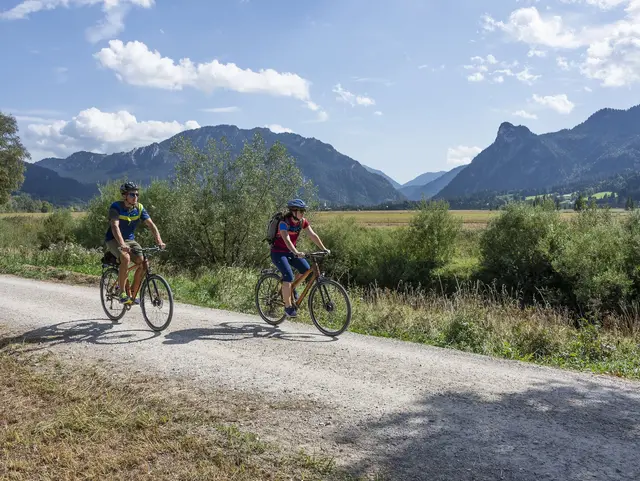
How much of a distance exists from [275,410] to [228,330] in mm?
3839

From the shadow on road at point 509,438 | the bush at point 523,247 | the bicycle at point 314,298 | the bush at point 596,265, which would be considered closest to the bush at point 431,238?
the bush at point 523,247

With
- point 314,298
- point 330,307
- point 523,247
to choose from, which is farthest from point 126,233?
point 523,247

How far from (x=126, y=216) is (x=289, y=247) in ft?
9.89

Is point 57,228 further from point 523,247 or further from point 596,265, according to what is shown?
point 596,265

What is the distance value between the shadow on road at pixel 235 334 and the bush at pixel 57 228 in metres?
41.3

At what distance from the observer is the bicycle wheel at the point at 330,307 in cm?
855

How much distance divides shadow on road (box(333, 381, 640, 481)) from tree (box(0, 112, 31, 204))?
173 feet

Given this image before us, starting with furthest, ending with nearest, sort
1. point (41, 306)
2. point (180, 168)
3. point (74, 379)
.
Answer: point (180, 168) < point (41, 306) < point (74, 379)

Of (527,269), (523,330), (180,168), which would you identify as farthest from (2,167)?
(523,330)

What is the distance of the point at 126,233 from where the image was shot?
8.75 metres

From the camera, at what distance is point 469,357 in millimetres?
7383

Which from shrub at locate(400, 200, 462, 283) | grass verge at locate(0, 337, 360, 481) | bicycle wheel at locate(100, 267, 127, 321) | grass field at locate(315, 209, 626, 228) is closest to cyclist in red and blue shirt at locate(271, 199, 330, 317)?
bicycle wheel at locate(100, 267, 127, 321)

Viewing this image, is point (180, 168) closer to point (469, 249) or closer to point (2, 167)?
point (469, 249)

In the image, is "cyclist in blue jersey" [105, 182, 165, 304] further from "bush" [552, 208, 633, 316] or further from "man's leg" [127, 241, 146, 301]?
"bush" [552, 208, 633, 316]
